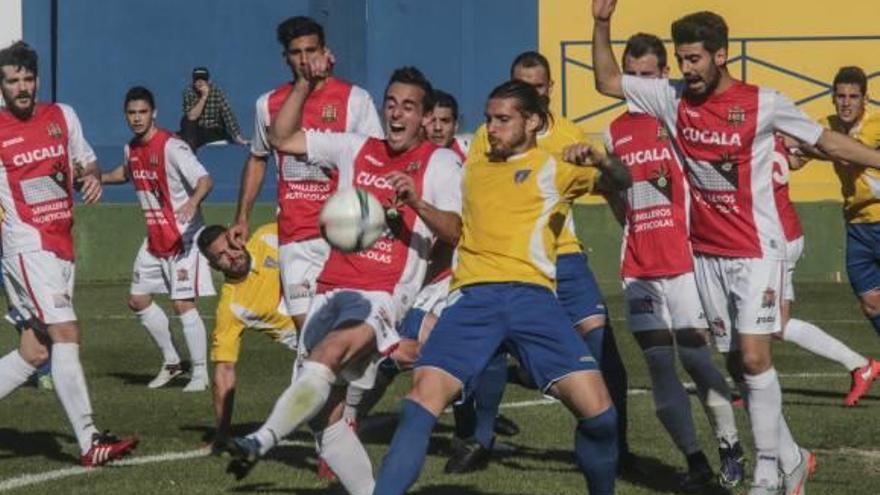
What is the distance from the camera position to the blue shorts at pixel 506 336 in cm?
929

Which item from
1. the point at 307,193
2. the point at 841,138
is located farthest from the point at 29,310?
the point at 841,138

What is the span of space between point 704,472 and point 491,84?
895 inches

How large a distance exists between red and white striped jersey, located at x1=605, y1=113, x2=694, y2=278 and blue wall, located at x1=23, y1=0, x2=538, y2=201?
2046cm

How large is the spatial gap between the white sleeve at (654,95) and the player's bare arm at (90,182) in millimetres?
3425

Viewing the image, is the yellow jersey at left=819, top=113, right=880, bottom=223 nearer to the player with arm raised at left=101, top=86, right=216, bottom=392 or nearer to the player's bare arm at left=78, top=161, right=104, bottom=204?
the player with arm raised at left=101, top=86, right=216, bottom=392

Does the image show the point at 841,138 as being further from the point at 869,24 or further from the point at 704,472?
the point at 869,24

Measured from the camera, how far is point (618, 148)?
11914mm

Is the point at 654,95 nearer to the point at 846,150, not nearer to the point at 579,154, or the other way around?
the point at 846,150

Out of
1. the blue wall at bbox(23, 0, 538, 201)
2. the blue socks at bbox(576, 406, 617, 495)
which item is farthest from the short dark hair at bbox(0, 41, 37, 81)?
the blue wall at bbox(23, 0, 538, 201)

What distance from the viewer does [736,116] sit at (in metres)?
10.2

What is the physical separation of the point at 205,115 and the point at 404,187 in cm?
2195

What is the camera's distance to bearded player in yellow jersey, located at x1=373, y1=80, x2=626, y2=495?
9.25 m

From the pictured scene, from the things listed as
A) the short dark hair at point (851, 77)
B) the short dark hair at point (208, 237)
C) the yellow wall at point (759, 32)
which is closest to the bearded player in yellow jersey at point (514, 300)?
the short dark hair at point (208, 237)

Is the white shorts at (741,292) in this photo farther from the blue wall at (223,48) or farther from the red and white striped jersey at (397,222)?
the blue wall at (223,48)
